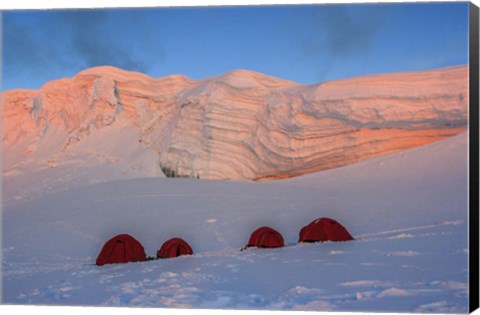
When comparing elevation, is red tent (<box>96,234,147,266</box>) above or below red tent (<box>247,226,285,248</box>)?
below

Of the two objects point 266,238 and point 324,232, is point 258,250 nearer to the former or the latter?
point 266,238

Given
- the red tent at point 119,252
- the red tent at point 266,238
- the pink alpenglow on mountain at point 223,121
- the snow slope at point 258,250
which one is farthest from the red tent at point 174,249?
the pink alpenglow on mountain at point 223,121

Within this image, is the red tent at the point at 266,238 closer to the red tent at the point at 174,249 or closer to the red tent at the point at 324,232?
the red tent at the point at 324,232

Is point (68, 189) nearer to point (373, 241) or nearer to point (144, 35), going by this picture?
point (144, 35)

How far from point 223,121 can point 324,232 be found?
5.10 meters

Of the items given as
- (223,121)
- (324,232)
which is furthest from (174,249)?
(223,121)

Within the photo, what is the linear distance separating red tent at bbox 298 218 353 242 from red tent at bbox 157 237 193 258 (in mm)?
2004

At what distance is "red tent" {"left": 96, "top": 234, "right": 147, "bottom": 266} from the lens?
1313cm

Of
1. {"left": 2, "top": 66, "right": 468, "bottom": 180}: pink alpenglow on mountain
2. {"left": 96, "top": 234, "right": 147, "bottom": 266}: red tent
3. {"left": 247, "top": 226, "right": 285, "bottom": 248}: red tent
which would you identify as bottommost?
{"left": 96, "top": 234, "right": 147, "bottom": 266}: red tent

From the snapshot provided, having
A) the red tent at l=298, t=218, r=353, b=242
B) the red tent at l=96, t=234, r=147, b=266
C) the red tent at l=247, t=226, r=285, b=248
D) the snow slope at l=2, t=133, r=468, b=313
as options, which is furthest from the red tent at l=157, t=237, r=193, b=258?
the red tent at l=298, t=218, r=353, b=242

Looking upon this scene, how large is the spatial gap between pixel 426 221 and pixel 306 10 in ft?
14.0

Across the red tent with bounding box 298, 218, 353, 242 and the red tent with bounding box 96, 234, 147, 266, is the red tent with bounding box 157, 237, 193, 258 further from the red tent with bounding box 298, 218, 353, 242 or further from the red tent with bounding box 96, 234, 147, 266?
the red tent with bounding box 298, 218, 353, 242

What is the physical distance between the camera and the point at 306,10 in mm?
13609

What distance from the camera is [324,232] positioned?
13125mm
